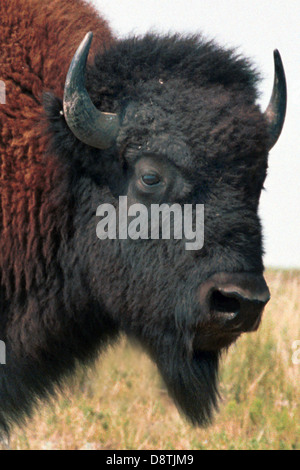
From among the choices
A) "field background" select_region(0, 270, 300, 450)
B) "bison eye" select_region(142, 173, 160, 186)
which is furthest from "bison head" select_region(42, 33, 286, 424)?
"field background" select_region(0, 270, 300, 450)

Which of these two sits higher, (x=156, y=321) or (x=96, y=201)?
(x=96, y=201)

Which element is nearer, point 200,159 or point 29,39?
point 200,159

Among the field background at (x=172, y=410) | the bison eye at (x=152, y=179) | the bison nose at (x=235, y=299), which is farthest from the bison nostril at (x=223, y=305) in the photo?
the field background at (x=172, y=410)

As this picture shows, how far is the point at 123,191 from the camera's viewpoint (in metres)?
3.81

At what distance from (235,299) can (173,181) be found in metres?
0.71

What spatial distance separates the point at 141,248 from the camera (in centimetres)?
375

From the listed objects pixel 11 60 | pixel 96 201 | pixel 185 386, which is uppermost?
pixel 11 60

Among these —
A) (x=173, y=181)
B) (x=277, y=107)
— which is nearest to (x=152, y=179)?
(x=173, y=181)

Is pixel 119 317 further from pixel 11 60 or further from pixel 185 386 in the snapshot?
A: pixel 11 60

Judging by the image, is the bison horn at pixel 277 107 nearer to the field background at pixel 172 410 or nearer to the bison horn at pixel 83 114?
the bison horn at pixel 83 114

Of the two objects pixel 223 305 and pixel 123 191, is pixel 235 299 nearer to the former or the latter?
pixel 223 305

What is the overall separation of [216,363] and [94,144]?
4.80ft
